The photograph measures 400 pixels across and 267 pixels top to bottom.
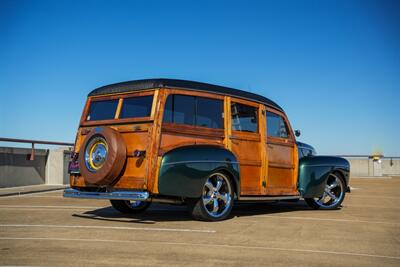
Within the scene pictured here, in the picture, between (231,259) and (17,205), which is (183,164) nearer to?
(231,259)

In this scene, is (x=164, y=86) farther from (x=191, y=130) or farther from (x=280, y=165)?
(x=280, y=165)

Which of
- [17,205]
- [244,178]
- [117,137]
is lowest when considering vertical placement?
[17,205]

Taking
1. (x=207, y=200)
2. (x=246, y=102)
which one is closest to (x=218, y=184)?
(x=207, y=200)

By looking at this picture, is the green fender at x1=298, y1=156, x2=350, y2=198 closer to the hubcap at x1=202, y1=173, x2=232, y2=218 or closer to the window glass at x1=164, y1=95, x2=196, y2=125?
the hubcap at x1=202, y1=173, x2=232, y2=218

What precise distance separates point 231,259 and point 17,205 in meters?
6.73

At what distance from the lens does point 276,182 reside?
8.55m

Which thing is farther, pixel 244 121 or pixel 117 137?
pixel 244 121

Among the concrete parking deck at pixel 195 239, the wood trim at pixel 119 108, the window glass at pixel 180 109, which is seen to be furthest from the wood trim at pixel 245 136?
the wood trim at pixel 119 108

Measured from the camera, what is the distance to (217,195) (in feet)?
23.8

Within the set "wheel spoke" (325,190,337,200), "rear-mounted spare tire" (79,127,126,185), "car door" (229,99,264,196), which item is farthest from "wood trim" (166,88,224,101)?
"wheel spoke" (325,190,337,200)

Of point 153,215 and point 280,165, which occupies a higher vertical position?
point 280,165

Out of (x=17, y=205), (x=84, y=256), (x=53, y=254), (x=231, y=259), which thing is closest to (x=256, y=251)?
(x=231, y=259)

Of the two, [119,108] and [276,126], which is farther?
[276,126]

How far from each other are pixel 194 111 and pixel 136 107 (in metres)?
0.88
